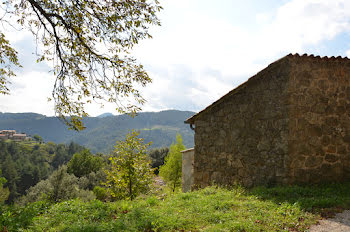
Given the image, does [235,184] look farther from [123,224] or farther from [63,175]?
[63,175]

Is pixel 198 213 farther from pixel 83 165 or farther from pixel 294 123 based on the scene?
pixel 83 165

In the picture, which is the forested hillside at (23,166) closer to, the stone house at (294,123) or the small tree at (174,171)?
the small tree at (174,171)

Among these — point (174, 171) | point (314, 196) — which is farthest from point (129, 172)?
point (174, 171)

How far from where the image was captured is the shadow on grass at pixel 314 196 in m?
5.28

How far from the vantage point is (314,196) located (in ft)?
19.4

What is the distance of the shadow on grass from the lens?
5.28 meters

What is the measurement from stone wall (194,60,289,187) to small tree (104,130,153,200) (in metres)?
5.27

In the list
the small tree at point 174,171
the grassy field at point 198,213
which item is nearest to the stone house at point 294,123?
the grassy field at point 198,213

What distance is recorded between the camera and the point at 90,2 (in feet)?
22.6

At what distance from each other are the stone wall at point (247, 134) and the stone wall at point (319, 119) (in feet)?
0.96

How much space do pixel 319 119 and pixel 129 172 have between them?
9520 millimetres

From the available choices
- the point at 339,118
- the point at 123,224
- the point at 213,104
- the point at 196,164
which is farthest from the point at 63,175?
the point at 339,118

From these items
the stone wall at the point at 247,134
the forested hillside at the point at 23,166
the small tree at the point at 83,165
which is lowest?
the forested hillside at the point at 23,166

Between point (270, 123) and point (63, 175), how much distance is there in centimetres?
1980
